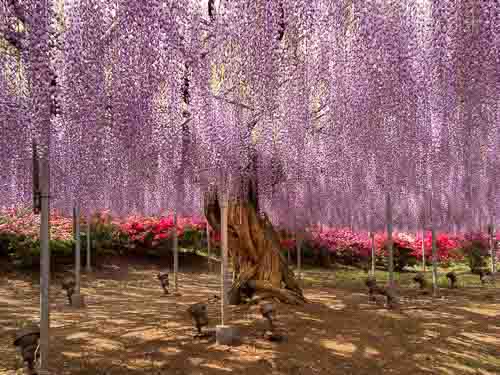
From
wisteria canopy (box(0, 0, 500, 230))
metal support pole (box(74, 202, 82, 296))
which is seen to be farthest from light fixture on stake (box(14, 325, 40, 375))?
metal support pole (box(74, 202, 82, 296))

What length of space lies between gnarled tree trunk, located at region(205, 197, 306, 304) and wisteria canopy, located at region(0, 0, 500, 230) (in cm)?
55

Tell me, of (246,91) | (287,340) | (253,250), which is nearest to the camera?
(246,91)

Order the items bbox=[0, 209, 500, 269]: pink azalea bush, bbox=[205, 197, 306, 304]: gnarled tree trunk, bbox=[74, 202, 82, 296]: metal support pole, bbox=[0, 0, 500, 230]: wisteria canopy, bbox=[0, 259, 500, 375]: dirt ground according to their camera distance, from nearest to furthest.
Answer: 1. bbox=[0, 0, 500, 230]: wisteria canopy
2. bbox=[0, 259, 500, 375]: dirt ground
3. bbox=[205, 197, 306, 304]: gnarled tree trunk
4. bbox=[74, 202, 82, 296]: metal support pole
5. bbox=[0, 209, 500, 269]: pink azalea bush

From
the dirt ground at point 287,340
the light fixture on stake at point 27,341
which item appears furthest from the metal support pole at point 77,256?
the light fixture on stake at point 27,341

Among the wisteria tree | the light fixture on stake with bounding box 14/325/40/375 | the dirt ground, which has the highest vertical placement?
the wisteria tree

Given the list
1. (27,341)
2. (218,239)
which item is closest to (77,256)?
(27,341)

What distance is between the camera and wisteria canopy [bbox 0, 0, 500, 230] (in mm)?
3215

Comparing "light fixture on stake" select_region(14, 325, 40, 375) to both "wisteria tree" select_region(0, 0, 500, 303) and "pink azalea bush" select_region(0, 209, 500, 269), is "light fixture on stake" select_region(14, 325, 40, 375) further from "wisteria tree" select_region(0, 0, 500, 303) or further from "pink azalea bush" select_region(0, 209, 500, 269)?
"pink azalea bush" select_region(0, 209, 500, 269)

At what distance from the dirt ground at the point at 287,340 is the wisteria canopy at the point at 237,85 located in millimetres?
1685

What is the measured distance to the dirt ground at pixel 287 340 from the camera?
4.14 m

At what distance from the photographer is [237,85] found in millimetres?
4488

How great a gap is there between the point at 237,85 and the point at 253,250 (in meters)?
3.38

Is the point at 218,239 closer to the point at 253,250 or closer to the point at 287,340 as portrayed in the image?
the point at 253,250

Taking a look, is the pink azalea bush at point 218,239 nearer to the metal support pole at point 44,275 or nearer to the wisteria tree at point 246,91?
the wisteria tree at point 246,91
